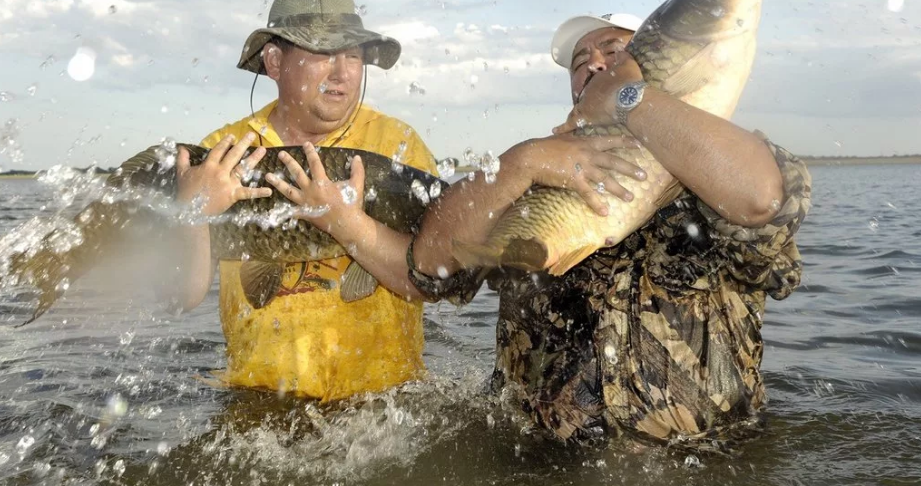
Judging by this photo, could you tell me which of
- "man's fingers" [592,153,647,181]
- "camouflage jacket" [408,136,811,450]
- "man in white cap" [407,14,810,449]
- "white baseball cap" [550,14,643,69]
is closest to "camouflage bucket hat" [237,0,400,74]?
"white baseball cap" [550,14,643,69]

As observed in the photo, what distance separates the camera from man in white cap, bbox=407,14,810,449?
2479 mm

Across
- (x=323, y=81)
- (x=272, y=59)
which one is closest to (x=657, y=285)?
(x=323, y=81)

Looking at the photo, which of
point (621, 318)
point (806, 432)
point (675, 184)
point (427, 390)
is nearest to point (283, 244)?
point (427, 390)

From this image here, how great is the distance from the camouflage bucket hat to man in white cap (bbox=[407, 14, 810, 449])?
1.16 m

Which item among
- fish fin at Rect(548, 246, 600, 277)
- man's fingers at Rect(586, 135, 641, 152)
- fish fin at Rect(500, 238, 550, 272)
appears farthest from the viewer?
man's fingers at Rect(586, 135, 641, 152)

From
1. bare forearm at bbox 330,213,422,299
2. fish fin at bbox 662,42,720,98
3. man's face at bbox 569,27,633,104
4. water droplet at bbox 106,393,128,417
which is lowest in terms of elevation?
water droplet at bbox 106,393,128,417

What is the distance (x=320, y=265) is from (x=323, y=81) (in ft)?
3.07

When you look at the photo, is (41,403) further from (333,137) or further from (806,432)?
(806,432)

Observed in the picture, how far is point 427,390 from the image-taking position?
4.04m

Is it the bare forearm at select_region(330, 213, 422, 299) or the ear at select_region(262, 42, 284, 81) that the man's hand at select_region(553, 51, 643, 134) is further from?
the ear at select_region(262, 42, 284, 81)

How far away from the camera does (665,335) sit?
2.96m

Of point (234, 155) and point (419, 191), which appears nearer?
point (234, 155)

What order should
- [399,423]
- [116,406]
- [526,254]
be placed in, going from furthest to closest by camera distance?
[116,406], [399,423], [526,254]

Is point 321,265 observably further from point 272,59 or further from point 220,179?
point 272,59
